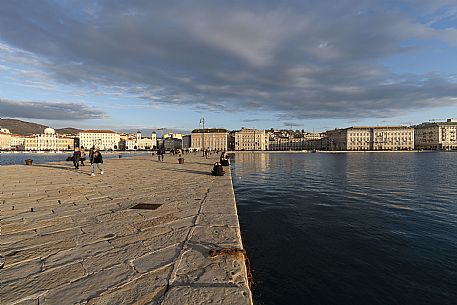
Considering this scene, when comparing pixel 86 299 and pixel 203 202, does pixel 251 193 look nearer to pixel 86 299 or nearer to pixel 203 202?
pixel 203 202

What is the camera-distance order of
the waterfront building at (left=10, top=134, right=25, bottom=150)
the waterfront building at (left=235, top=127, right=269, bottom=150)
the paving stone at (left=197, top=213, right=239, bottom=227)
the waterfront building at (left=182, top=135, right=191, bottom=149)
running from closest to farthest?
the paving stone at (left=197, top=213, right=239, bottom=227), the waterfront building at (left=10, top=134, right=25, bottom=150), the waterfront building at (left=235, top=127, right=269, bottom=150), the waterfront building at (left=182, top=135, right=191, bottom=149)

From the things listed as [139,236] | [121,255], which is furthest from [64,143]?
[121,255]

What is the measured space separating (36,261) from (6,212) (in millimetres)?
3786

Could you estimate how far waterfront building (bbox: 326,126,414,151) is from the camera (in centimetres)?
14662

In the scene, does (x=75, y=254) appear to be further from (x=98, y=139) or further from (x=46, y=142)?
(x=46, y=142)

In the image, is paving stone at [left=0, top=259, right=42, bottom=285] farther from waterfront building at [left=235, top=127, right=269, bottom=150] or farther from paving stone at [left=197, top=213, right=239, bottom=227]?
waterfront building at [left=235, top=127, right=269, bottom=150]

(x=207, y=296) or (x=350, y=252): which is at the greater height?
(x=207, y=296)

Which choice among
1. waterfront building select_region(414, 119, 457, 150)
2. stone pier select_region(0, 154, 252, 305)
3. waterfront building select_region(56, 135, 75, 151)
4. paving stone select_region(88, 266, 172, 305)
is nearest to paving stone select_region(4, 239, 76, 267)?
stone pier select_region(0, 154, 252, 305)

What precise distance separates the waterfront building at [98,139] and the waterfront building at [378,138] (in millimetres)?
146153

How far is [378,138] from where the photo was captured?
148 metres

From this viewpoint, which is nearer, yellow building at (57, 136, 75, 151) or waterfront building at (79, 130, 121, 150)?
yellow building at (57, 136, 75, 151)

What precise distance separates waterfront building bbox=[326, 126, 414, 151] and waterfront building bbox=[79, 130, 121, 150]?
480 ft

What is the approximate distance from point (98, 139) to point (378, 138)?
16838cm

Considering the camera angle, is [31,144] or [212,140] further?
[212,140]
